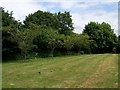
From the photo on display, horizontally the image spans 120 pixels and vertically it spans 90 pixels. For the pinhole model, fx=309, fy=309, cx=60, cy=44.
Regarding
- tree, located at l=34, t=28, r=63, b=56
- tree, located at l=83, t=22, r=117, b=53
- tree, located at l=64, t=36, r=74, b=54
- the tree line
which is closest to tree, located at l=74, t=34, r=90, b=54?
the tree line

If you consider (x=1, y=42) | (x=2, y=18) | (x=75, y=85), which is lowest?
(x=75, y=85)

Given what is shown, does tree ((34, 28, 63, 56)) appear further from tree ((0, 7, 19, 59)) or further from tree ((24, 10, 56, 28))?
tree ((24, 10, 56, 28))

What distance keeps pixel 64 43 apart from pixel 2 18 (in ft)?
44.6

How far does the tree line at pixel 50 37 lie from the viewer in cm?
3328

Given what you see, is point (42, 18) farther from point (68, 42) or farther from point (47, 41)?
point (47, 41)

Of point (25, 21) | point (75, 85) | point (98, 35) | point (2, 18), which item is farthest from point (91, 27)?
point (75, 85)

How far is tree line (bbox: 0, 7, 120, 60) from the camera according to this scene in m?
33.3

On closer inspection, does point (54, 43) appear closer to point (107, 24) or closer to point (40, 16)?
point (40, 16)

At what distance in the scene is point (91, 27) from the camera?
61.8m

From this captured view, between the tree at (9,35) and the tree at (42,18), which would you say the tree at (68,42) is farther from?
the tree at (9,35)

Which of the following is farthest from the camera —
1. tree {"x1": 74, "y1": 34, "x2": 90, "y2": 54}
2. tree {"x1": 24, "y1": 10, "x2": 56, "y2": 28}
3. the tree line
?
tree {"x1": 24, "y1": 10, "x2": 56, "y2": 28}

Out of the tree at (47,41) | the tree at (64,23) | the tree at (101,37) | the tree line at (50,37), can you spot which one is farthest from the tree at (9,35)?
the tree at (101,37)

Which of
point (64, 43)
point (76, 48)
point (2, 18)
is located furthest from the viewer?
point (76, 48)

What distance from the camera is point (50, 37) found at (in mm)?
42094
